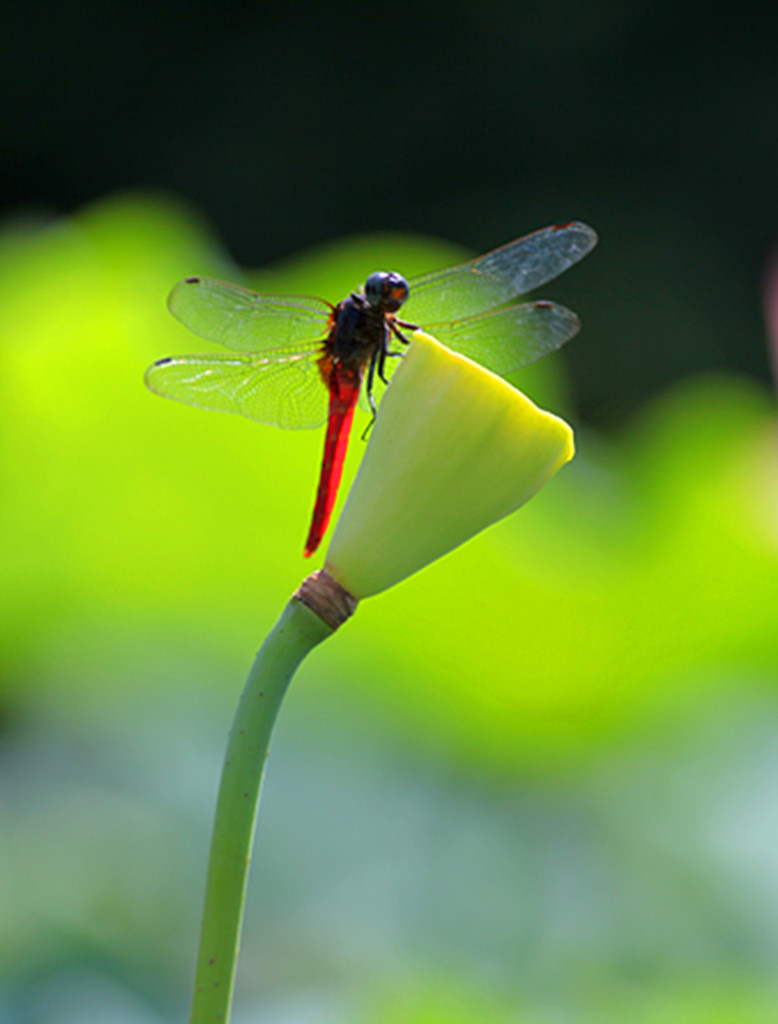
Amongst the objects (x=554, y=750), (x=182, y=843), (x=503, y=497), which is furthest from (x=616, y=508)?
(x=503, y=497)

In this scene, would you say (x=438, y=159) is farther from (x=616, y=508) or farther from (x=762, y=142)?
(x=616, y=508)

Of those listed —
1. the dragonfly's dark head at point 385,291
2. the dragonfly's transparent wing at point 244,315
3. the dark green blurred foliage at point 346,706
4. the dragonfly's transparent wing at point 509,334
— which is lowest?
the dark green blurred foliage at point 346,706

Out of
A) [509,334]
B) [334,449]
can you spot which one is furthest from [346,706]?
[334,449]

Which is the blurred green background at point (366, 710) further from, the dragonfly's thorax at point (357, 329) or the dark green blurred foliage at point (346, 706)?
the dragonfly's thorax at point (357, 329)

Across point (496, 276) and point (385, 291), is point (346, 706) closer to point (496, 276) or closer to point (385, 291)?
point (496, 276)

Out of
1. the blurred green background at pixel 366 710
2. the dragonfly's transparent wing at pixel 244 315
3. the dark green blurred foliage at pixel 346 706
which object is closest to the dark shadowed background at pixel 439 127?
the blurred green background at pixel 366 710

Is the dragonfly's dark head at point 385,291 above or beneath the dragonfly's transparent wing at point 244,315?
above
